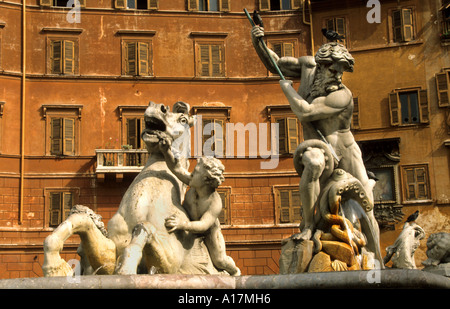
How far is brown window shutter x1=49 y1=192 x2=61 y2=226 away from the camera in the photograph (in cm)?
4144

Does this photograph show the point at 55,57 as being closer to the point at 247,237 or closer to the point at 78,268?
the point at 247,237

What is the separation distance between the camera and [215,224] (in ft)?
27.9

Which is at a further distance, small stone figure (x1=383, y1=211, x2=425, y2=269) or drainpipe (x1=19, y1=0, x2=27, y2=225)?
drainpipe (x1=19, y1=0, x2=27, y2=225)

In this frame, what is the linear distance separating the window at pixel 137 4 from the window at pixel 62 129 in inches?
247

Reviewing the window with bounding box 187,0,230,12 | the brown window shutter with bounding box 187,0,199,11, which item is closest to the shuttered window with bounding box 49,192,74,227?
the brown window shutter with bounding box 187,0,199,11

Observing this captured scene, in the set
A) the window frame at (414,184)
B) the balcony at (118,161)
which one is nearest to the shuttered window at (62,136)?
the balcony at (118,161)

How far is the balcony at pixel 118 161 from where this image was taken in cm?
4131

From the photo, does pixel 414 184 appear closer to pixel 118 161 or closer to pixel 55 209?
pixel 118 161

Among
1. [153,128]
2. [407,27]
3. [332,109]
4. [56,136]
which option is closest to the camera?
[153,128]

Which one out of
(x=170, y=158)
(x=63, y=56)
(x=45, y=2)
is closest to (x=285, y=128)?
(x=63, y=56)

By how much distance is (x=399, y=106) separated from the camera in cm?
4312

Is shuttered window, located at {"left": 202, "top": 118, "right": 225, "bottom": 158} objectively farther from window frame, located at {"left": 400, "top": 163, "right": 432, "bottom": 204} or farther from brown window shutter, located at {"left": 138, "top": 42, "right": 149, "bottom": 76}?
window frame, located at {"left": 400, "top": 163, "right": 432, "bottom": 204}

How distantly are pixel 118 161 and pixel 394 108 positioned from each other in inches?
583

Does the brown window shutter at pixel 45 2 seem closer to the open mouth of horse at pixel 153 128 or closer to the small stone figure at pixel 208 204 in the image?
the open mouth of horse at pixel 153 128
